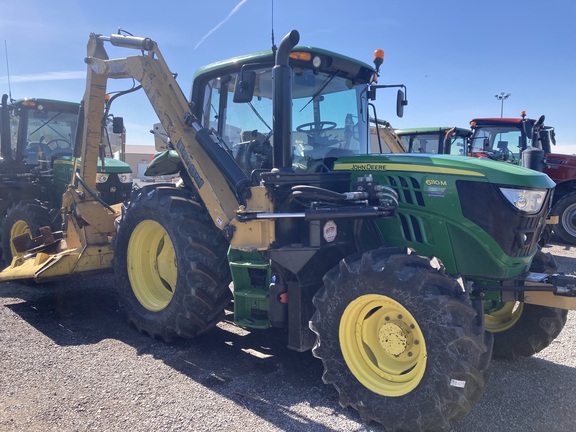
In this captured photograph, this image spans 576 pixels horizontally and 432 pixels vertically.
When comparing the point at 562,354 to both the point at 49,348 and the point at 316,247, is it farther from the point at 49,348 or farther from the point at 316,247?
the point at 49,348

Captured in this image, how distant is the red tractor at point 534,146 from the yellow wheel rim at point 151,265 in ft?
28.5

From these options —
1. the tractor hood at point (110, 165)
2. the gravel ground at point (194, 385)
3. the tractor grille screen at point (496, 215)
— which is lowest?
the gravel ground at point (194, 385)

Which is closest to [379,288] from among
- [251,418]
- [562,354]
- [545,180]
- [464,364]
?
[464,364]

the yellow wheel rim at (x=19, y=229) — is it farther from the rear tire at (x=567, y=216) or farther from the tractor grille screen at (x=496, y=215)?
the rear tire at (x=567, y=216)

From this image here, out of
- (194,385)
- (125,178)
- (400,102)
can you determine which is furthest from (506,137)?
(194,385)

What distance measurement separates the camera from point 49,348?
465 centimetres

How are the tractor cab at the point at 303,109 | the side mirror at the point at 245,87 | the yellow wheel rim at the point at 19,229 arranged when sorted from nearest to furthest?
1. the side mirror at the point at 245,87
2. the tractor cab at the point at 303,109
3. the yellow wheel rim at the point at 19,229

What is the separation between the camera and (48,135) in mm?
8906

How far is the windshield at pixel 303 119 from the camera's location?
173 inches

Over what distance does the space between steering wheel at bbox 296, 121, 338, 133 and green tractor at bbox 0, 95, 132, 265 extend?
456 cm

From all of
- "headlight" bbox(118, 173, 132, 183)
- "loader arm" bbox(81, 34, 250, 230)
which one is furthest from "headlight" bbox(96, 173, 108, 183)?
"loader arm" bbox(81, 34, 250, 230)

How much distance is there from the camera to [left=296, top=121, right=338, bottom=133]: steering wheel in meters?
4.43

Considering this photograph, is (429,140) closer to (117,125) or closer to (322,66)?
(117,125)

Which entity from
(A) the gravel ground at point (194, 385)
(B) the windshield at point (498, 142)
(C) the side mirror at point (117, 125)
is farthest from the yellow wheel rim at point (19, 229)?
(B) the windshield at point (498, 142)
